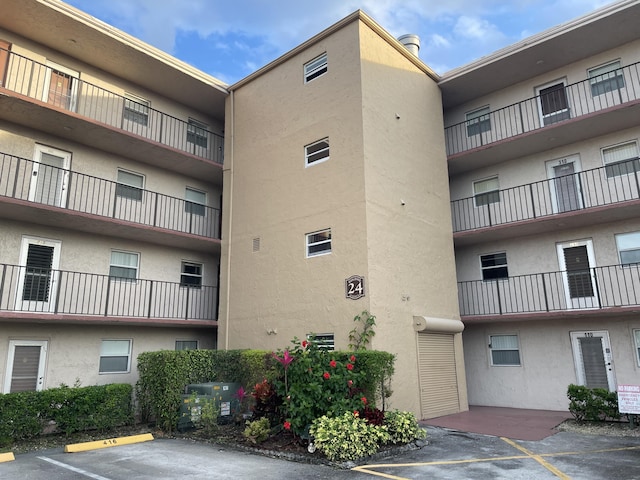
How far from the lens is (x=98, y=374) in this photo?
47.2ft

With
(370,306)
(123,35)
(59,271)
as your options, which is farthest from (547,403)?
(123,35)

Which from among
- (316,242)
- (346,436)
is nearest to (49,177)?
(316,242)

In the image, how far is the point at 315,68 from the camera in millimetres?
15617

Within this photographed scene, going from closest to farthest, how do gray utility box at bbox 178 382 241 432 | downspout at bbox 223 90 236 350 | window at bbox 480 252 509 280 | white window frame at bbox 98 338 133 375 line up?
1. gray utility box at bbox 178 382 241 432
2. white window frame at bbox 98 338 133 375
3. downspout at bbox 223 90 236 350
4. window at bbox 480 252 509 280

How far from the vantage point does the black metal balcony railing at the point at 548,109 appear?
14953 mm

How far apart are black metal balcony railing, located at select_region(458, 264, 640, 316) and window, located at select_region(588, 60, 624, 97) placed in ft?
19.3

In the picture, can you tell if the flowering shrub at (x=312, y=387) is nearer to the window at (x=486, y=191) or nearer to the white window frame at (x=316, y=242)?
the white window frame at (x=316, y=242)

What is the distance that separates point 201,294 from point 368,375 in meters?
8.36

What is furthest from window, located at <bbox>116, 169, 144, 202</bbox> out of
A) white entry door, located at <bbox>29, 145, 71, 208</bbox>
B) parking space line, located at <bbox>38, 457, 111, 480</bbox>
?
parking space line, located at <bbox>38, 457, 111, 480</bbox>

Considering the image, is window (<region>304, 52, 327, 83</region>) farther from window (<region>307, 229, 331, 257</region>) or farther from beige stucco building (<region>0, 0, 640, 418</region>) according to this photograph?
window (<region>307, 229, 331, 257</region>)

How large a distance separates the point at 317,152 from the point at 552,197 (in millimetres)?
8127

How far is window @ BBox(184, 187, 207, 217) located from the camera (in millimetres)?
17812

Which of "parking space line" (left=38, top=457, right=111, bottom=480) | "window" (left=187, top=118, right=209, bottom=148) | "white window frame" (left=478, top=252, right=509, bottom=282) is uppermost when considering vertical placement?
"window" (left=187, top=118, right=209, bottom=148)

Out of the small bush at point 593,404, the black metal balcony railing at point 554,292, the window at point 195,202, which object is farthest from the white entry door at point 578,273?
the window at point 195,202
